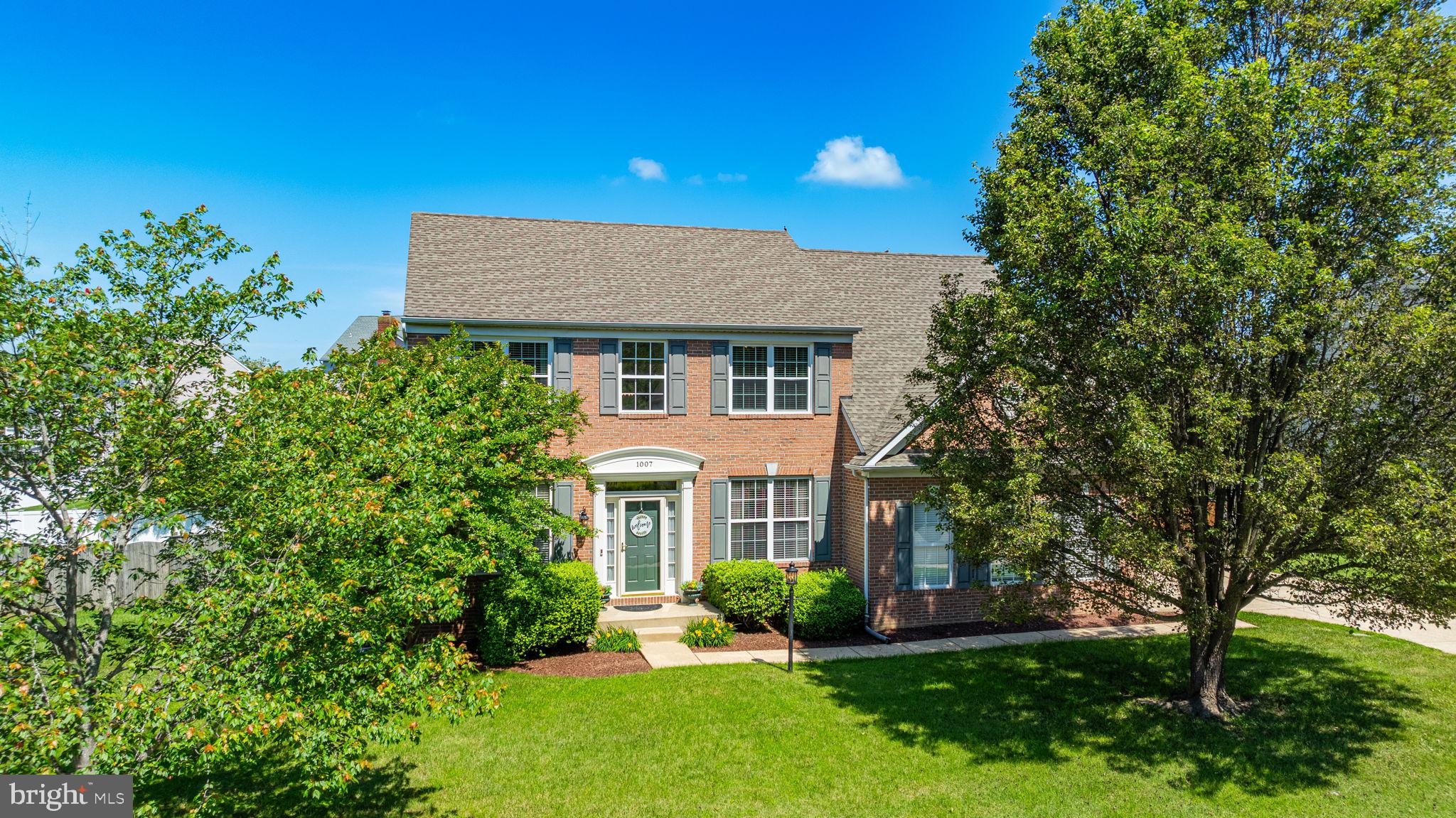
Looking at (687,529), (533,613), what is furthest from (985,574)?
(533,613)

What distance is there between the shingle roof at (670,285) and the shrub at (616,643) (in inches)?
239

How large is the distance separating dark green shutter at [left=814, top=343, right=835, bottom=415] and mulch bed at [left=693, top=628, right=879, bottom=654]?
4.99 m

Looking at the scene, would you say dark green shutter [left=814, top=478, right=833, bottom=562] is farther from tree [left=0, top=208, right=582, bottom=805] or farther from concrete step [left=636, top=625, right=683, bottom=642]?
tree [left=0, top=208, right=582, bottom=805]

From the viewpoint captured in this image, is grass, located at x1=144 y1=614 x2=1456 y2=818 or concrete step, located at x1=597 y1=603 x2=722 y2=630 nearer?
grass, located at x1=144 y1=614 x2=1456 y2=818

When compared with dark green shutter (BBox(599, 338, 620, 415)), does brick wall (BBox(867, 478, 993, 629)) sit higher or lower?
lower

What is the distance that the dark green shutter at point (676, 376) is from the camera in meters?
16.8

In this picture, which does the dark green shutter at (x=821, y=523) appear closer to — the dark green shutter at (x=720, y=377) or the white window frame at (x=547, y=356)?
the dark green shutter at (x=720, y=377)

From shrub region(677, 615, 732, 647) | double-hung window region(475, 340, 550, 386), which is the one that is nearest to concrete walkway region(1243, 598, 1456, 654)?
Answer: shrub region(677, 615, 732, 647)

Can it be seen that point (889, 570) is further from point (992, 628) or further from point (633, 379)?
point (633, 379)

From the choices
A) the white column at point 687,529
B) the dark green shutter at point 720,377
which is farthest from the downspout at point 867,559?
the white column at point 687,529

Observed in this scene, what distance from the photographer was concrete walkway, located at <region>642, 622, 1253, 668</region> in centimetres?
1349

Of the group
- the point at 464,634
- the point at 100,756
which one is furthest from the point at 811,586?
the point at 100,756

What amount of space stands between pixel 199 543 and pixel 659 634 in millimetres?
10280

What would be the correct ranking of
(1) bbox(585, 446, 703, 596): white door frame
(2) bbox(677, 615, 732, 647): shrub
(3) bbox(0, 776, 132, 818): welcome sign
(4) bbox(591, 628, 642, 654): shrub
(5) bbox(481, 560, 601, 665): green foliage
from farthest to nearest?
1. (1) bbox(585, 446, 703, 596): white door frame
2. (2) bbox(677, 615, 732, 647): shrub
3. (4) bbox(591, 628, 642, 654): shrub
4. (5) bbox(481, 560, 601, 665): green foliage
5. (3) bbox(0, 776, 132, 818): welcome sign
